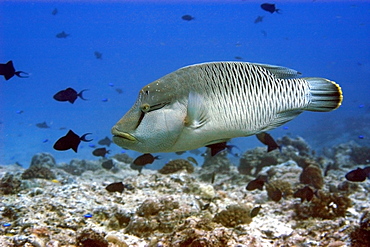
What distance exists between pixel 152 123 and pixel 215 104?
509mm

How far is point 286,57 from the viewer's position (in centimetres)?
12312

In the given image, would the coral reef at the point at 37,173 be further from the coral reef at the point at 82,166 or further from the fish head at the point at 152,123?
the fish head at the point at 152,123

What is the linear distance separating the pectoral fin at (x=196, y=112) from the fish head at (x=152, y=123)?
0.21 ft

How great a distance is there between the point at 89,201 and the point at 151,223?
1.93 m

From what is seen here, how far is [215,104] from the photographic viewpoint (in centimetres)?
213

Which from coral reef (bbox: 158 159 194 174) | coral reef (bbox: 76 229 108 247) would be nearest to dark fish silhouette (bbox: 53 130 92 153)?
coral reef (bbox: 76 229 108 247)

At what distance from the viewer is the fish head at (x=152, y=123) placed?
2.00 m

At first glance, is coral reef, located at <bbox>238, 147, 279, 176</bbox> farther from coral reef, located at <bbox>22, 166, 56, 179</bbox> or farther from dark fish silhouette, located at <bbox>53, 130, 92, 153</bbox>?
dark fish silhouette, located at <bbox>53, 130, 92, 153</bbox>

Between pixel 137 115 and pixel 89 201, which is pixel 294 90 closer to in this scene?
pixel 137 115

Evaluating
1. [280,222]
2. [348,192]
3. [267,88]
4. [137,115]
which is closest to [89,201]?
[280,222]

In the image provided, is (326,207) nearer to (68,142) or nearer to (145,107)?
(68,142)

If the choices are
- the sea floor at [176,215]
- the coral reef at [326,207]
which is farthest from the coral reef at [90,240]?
the coral reef at [326,207]

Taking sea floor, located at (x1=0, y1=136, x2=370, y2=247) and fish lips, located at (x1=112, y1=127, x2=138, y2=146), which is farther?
sea floor, located at (x1=0, y1=136, x2=370, y2=247)

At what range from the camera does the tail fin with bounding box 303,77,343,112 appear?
2268 mm
